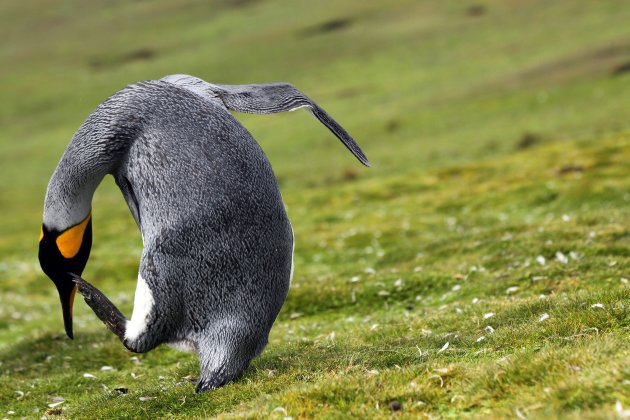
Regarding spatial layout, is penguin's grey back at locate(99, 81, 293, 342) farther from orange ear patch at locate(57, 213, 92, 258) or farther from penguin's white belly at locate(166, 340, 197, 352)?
orange ear patch at locate(57, 213, 92, 258)

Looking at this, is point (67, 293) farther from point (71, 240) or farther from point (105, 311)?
point (105, 311)

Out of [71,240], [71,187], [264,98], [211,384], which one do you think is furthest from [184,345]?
[264,98]

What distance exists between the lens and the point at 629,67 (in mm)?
56125

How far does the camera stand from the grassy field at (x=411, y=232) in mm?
7840

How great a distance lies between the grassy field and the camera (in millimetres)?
7840

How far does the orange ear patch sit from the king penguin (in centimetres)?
1

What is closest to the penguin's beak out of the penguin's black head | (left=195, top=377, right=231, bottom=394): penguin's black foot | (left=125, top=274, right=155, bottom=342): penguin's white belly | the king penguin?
the penguin's black head

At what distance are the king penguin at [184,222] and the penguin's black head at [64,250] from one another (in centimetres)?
1

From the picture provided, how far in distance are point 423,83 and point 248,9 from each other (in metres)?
61.2

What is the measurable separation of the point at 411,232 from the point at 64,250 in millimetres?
18344

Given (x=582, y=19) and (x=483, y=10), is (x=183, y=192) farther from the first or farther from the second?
(x=483, y=10)

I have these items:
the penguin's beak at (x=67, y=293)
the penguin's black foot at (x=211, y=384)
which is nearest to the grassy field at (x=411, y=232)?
the penguin's black foot at (x=211, y=384)

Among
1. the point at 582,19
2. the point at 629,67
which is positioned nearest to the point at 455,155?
the point at 629,67

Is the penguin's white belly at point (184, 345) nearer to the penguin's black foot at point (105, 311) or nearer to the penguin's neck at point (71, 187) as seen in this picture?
the penguin's black foot at point (105, 311)
